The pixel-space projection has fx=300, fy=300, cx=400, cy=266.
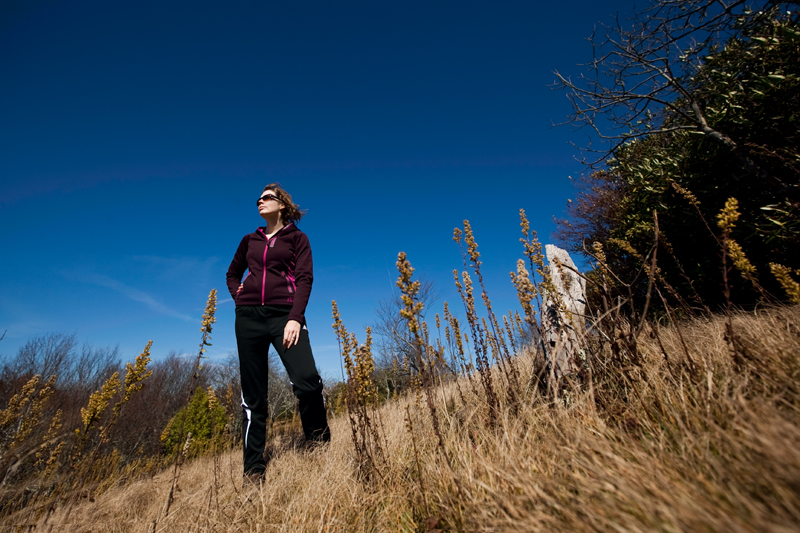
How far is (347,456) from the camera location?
2.61m

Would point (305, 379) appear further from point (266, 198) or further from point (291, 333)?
point (266, 198)

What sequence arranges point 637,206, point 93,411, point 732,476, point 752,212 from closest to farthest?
point 732,476
point 93,411
point 752,212
point 637,206

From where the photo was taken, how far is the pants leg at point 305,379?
260cm

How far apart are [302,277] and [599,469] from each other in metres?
2.52

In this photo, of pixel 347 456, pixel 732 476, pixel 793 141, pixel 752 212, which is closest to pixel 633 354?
pixel 732 476

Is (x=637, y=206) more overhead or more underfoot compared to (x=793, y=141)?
more overhead

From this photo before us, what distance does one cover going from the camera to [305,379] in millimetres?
2596

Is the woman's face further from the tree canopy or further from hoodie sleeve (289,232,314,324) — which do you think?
the tree canopy

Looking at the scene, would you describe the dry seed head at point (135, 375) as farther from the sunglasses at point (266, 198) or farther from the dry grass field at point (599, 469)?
the sunglasses at point (266, 198)

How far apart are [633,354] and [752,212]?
3.46 m

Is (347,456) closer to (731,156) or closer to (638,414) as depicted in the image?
(638,414)

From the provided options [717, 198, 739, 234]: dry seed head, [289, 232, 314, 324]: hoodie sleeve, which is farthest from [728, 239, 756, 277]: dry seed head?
[289, 232, 314, 324]: hoodie sleeve

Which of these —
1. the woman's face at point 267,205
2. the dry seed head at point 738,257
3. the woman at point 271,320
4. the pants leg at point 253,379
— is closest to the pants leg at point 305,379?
the woman at point 271,320

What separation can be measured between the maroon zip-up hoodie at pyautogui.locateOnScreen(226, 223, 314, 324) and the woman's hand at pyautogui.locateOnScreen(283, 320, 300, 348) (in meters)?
0.05
